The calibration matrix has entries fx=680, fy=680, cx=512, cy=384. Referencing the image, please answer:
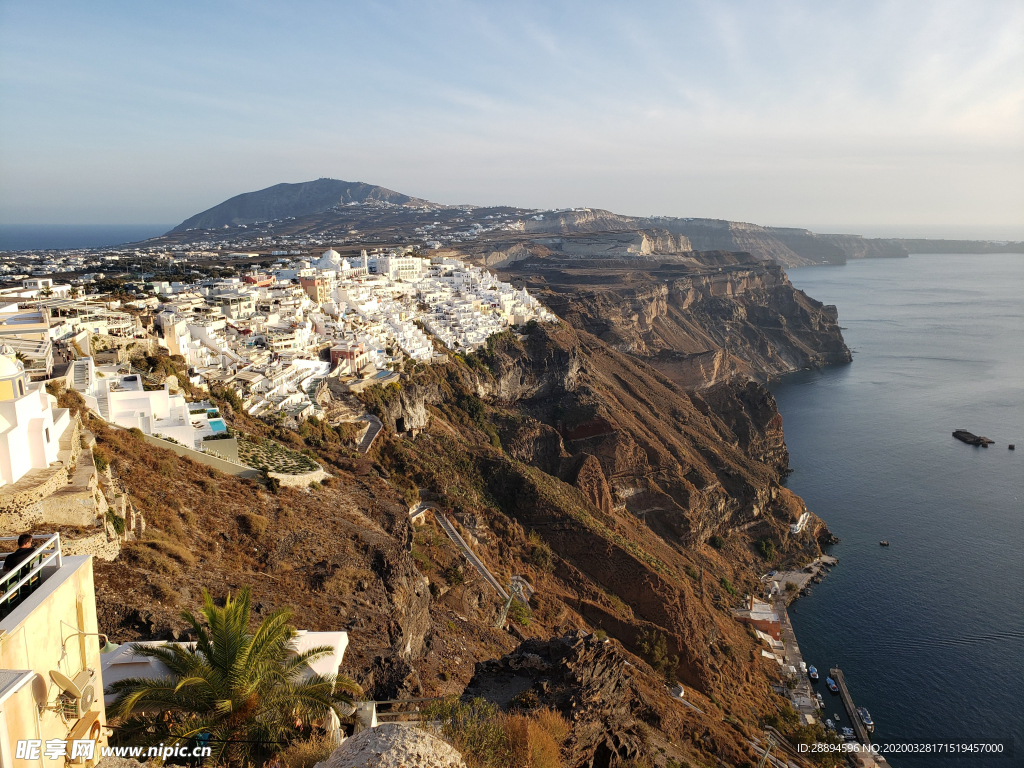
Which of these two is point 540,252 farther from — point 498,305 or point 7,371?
point 7,371

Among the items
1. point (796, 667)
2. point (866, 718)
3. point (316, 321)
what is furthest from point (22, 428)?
point (316, 321)

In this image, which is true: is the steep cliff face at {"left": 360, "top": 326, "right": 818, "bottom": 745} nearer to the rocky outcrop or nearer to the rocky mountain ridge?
the rocky outcrop

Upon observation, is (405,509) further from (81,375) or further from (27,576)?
Result: (27,576)

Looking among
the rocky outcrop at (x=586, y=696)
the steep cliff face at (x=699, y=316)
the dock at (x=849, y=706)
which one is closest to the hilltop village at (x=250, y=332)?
the rocky outcrop at (x=586, y=696)

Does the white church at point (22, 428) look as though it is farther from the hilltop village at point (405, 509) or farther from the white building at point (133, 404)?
the white building at point (133, 404)

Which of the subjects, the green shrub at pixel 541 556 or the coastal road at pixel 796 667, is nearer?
the coastal road at pixel 796 667

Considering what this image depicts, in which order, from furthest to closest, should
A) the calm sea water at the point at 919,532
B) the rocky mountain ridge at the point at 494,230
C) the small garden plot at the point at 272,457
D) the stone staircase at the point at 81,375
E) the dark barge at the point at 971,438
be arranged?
the rocky mountain ridge at the point at 494,230, the dark barge at the point at 971,438, the calm sea water at the point at 919,532, the small garden plot at the point at 272,457, the stone staircase at the point at 81,375

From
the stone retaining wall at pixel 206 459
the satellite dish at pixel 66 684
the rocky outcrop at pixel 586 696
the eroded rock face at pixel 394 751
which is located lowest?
the rocky outcrop at pixel 586 696
